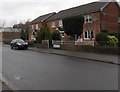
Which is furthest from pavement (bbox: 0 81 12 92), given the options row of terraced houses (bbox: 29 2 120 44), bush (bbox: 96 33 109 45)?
row of terraced houses (bbox: 29 2 120 44)

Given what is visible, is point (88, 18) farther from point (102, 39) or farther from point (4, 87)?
point (4, 87)

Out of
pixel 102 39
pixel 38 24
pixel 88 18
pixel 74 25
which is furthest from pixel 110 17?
pixel 38 24

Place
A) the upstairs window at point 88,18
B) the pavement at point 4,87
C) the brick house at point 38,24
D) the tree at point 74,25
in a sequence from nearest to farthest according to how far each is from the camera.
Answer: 1. the pavement at point 4,87
2. the tree at point 74,25
3. the upstairs window at point 88,18
4. the brick house at point 38,24

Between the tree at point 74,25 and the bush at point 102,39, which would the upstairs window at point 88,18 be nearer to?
the tree at point 74,25

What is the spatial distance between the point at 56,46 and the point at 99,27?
34.5 ft

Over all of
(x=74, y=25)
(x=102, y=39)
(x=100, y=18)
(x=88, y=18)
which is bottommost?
(x=102, y=39)

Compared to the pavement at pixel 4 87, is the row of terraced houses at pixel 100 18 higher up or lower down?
higher up

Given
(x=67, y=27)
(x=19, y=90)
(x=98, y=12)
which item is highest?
(x=98, y=12)

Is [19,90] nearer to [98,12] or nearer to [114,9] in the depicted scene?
[98,12]

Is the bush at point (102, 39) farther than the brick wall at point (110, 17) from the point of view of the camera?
No

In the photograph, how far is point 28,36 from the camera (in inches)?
2408

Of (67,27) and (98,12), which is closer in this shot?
(67,27)

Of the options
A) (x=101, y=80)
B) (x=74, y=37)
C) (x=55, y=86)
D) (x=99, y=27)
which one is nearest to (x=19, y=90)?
(x=55, y=86)

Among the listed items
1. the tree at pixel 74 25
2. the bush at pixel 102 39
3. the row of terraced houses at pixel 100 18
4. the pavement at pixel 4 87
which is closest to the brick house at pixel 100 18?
the row of terraced houses at pixel 100 18
